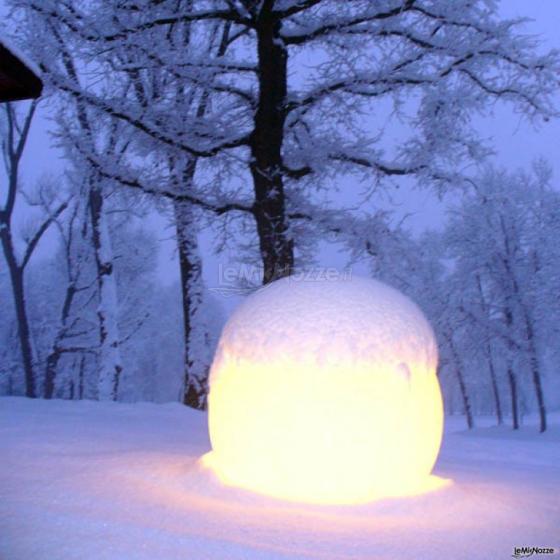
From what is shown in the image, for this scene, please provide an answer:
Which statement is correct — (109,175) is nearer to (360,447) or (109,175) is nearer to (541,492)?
(360,447)

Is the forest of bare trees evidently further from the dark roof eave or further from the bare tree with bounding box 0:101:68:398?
the bare tree with bounding box 0:101:68:398

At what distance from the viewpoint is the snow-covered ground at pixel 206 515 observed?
7.07ft

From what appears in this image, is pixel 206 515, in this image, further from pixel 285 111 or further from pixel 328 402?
pixel 285 111

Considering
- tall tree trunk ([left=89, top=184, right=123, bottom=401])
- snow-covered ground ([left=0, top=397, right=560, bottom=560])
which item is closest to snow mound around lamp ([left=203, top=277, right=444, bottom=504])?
snow-covered ground ([left=0, top=397, right=560, bottom=560])

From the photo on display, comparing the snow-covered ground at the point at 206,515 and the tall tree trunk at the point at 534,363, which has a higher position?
the snow-covered ground at the point at 206,515

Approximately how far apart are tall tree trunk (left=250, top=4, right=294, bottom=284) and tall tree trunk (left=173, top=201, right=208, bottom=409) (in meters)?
1.82

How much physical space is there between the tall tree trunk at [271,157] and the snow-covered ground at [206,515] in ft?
9.73

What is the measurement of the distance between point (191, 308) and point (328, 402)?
6.50m

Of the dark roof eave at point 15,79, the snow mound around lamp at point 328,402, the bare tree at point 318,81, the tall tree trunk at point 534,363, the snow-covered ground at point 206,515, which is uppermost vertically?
the bare tree at point 318,81

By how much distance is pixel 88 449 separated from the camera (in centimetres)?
418

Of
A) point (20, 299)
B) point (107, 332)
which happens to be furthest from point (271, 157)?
point (20, 299)

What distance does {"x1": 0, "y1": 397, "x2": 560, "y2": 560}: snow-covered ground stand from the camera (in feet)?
7.07

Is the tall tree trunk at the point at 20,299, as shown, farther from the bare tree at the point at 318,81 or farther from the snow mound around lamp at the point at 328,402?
the snow mound around lamp at the point at 328,402

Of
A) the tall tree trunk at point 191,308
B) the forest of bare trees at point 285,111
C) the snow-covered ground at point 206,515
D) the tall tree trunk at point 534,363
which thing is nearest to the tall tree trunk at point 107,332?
the tall tree trunk at point 191,308
